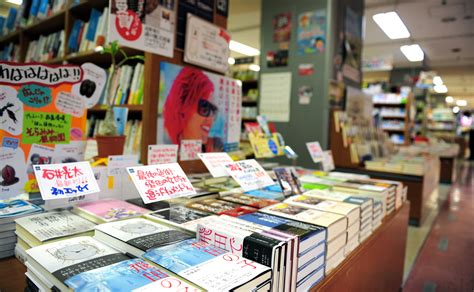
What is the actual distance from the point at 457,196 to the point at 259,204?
6179 millimetres

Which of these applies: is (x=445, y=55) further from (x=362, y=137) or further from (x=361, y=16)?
(x=362, y=137)

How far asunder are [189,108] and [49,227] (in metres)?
1.34

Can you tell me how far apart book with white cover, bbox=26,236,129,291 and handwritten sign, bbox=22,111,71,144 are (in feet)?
1.68

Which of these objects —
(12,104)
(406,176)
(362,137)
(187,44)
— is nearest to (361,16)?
(362,137)

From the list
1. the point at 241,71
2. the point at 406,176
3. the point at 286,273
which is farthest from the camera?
the point at 241,71

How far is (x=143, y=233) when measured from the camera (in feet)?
2.87

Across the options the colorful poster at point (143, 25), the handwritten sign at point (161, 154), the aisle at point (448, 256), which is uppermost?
the colorful poster at point (143, 25)

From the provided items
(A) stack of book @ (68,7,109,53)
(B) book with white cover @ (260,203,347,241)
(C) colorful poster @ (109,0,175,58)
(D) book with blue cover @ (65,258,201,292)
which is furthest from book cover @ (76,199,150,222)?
(A) stack of book @ (68,7,109,53)

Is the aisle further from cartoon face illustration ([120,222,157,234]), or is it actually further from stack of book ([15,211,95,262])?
stack of book ([15,211,95,262])

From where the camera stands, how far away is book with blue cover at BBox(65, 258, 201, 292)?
60cm

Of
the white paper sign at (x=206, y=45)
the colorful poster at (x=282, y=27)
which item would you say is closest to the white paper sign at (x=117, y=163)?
the white paper sign at (x=206, y=45)

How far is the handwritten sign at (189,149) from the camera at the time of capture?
207cm

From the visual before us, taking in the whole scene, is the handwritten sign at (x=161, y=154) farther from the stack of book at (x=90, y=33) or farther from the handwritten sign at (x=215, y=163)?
the stack of book at (x=90, y=33)

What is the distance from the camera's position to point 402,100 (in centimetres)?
756
